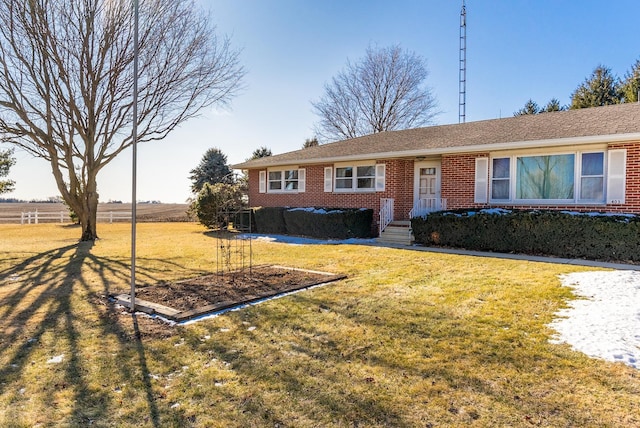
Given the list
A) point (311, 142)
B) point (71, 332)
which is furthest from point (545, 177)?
point (311, 142)

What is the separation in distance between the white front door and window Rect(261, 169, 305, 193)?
17.4 ft

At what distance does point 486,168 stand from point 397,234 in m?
3.51

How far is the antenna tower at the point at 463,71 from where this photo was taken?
803 inches

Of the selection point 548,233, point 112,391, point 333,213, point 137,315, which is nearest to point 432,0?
point 333,213

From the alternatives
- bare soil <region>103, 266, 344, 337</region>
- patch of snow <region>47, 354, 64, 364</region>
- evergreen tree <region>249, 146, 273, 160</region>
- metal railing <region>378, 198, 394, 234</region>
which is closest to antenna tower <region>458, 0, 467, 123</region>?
metal railing <region>378, 198, 394, 234</region>

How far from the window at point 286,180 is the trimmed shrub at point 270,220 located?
1479 mm

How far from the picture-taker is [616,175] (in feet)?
33.2

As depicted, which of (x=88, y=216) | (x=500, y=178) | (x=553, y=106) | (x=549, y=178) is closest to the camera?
(x=549, y=178)

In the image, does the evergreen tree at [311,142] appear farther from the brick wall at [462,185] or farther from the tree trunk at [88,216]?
the brick wall at [462,185]

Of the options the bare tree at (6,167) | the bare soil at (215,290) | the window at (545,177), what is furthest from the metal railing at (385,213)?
the bare tree at (6,167)

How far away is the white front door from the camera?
546 inches

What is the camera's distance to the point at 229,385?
315cm

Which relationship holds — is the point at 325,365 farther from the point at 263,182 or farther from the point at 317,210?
the point at 263,182

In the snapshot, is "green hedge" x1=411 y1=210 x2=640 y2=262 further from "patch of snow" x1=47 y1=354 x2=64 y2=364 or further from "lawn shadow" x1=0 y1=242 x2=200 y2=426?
"patch of snow" x1=47 y1=354 x2=64 y2=364
